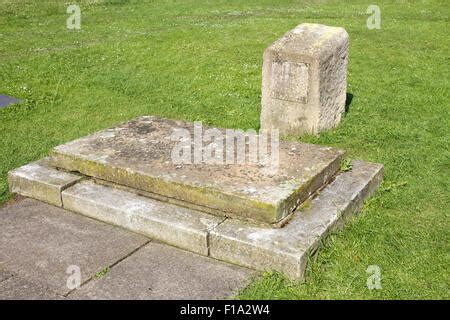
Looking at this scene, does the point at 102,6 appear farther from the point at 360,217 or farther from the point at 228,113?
the point at 360,217

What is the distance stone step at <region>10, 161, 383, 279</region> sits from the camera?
4504 millimetres

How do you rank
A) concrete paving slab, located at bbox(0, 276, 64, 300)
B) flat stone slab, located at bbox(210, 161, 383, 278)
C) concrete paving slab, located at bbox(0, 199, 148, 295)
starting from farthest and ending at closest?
concrete paving slab, located at bbox(0, 199, 148, 295) < flat stone slab, located at bbox(210, 161, 383, 278) < concrete paving slab, located at bbox(0, 276, 64, 300)

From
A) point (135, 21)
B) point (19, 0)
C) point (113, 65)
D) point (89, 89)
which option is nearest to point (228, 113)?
point (89, 89)

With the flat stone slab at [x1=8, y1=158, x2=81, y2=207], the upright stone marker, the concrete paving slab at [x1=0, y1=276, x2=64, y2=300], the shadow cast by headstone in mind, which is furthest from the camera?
the shadow cast by headstone

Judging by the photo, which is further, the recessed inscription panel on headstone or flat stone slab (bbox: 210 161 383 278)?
the recessed inscription panel on headstone

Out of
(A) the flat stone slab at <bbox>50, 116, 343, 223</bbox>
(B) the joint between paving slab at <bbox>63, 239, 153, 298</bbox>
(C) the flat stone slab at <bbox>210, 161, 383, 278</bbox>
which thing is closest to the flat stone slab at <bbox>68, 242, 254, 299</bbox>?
(B) the joint between paving slab at <bbox>63, 239, 153, 298</bbox>

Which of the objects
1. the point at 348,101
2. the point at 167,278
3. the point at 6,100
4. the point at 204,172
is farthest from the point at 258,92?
the point at 167,278

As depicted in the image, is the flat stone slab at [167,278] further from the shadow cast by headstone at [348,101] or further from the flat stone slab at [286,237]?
the shadow cast by headstone at [348,101]

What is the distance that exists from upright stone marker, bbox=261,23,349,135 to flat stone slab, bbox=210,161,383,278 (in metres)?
2.00

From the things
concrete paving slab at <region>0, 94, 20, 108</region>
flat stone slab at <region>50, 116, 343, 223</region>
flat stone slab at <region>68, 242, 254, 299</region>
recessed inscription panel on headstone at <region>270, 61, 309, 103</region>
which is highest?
recessed inscription panel on headstone at <region>270, 61, 309, 103</region>

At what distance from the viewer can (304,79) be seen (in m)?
6.96

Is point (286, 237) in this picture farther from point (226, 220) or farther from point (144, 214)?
point (144, 214)

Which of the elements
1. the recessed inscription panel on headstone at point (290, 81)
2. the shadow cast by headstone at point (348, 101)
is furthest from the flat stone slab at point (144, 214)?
the shadow cast by headstone at point (348, 101)

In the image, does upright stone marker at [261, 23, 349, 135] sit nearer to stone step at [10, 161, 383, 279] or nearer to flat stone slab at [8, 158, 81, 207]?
stone step at [10, 161, 383, 279]
